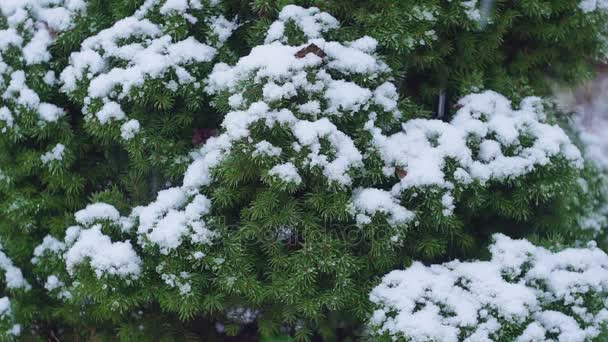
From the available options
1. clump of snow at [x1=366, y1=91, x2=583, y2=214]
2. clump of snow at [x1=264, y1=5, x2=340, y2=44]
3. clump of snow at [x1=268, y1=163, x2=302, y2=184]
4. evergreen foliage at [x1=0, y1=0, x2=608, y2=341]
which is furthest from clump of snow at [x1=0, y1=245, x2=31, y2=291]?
clump of snow at [x1=366, y1=91, x2=583, y2=214]

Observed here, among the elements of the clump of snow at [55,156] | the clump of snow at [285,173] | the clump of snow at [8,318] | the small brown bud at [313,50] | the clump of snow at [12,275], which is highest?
the small brown bud at [313,50]

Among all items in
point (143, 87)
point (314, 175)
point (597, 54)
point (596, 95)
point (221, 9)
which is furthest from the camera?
point (596, 95)

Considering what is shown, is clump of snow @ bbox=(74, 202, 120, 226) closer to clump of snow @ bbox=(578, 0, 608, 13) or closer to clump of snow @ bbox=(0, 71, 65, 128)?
clump of snow @ bbox=(0, 71, 65, 128)

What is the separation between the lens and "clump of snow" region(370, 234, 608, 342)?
71.3 inches

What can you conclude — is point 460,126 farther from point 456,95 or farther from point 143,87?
point 143,87

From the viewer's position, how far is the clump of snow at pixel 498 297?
181cm

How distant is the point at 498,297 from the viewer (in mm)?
1872

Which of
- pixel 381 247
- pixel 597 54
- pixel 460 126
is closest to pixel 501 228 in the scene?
pixel 460 126

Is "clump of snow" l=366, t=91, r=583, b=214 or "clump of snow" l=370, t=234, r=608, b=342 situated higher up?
"clump of snow" l=366, t=91, r=583, b=214

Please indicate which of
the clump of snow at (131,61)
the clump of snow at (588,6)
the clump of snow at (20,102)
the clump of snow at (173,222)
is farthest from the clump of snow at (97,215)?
the clump of snow at (588,6)

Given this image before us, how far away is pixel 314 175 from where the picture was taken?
190cm

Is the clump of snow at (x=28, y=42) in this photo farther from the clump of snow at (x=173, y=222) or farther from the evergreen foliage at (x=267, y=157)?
the clump of snow at (x=173, y=222)

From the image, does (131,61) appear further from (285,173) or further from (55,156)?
(285,173)

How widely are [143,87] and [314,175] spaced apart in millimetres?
703
